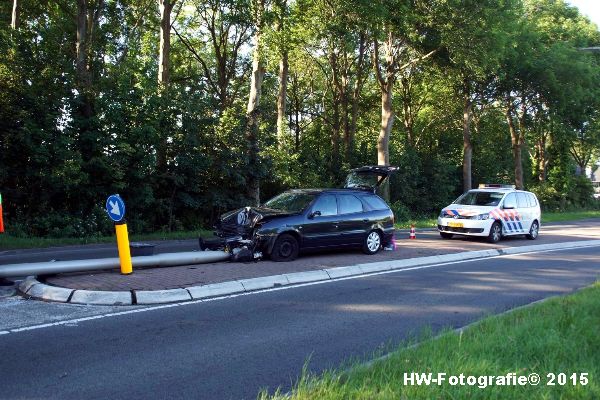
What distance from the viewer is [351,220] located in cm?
1233

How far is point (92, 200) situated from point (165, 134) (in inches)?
141

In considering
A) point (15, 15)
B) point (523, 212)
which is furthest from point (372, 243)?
point (15, 15)

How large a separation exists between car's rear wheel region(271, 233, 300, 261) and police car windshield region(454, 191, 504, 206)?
27.7ft

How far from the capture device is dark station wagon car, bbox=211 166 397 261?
10859 millimetres

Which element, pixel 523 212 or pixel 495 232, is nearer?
pixel 495 232

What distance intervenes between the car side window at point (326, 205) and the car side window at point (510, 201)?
24.7 ft

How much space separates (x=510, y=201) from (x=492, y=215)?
53.0 inches

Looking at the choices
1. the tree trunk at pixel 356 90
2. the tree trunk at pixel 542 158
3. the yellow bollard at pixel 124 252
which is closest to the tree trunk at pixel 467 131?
the tree trunk at pixel 356 90

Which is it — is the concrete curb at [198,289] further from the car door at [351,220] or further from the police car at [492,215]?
the police car at [492,215]

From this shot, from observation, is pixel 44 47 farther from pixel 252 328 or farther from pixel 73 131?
pixel 252 328

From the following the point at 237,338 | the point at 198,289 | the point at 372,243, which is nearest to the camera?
the point at 237,338

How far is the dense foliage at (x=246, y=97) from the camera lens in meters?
17.9

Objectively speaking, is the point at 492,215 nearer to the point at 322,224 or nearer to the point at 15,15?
the point at 322,224

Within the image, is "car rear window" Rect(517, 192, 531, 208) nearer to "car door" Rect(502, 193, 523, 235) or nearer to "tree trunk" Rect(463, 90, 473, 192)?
"car door" Rect(502, 193, 523, 235)
